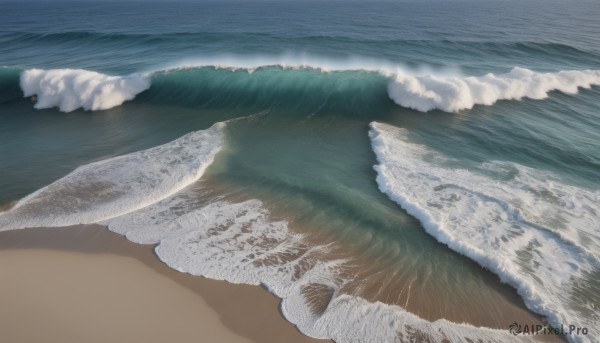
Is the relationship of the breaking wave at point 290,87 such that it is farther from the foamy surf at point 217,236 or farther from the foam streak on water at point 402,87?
the foamy surf at point 217,236

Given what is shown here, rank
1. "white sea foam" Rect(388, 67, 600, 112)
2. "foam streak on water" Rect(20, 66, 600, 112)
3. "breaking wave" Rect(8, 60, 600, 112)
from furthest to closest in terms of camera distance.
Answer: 1. "breaking wave" Rect(8, 60, 600, 112)
2. "foam streak on water" Rect(20, 66, 600, 112)
3. "white sea foam" Rect(388, 67, 600, 112)

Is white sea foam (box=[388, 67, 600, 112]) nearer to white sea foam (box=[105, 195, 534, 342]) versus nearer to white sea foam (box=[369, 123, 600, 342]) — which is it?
white sea foam (box=[369, 123, 600, 342])

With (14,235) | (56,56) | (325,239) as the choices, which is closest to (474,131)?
(325,239)

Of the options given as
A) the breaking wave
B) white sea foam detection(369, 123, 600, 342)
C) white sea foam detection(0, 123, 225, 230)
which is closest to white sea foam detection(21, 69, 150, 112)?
the breaking wave

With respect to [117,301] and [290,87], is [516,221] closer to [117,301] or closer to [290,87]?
[117,301]

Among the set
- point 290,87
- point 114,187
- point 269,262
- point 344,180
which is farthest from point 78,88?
point 269,262

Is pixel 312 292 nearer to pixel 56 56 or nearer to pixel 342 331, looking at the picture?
pixel 342 331
